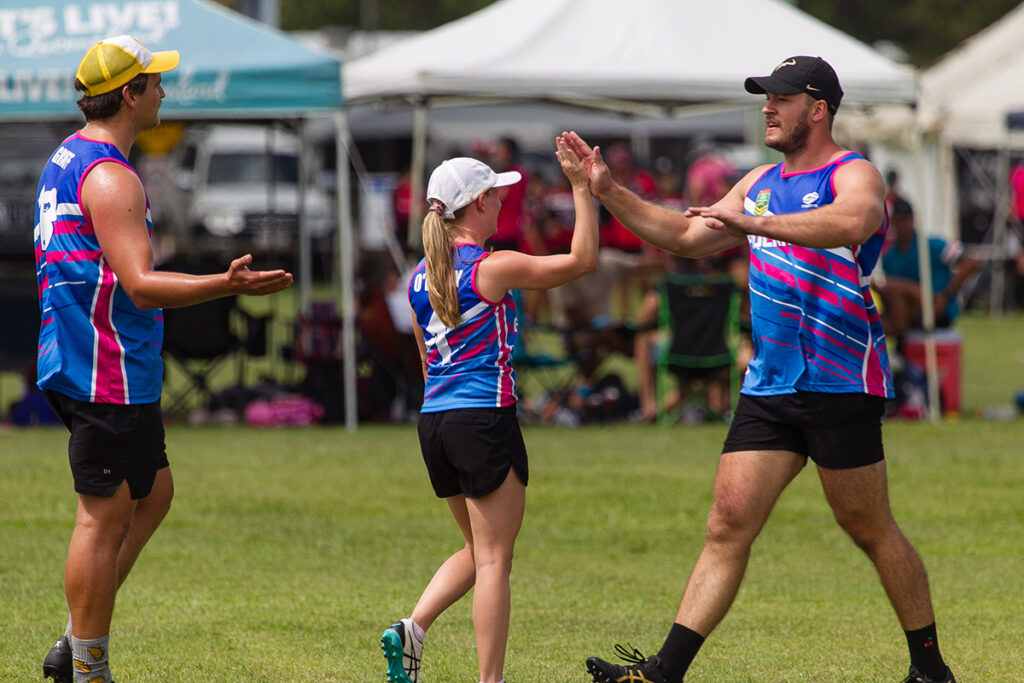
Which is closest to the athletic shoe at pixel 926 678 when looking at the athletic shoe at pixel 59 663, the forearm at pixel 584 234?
the forearm at pixel 584 234

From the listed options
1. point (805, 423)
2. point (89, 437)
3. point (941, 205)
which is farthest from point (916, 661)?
point (941, 205)

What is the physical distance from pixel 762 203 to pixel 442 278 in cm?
112

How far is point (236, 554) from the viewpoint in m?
7.24

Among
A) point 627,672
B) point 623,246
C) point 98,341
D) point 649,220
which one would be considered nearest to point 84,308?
point 98,341

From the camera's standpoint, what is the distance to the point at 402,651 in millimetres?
4629

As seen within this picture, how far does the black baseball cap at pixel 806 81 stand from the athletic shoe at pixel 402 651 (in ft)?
6.90

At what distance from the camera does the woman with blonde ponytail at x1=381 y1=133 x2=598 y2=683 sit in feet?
14.7

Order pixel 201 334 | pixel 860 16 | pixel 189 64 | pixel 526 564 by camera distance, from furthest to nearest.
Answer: pixel 860 16 < pixel 201 334 < pixel 189 64 < pixel 526 564

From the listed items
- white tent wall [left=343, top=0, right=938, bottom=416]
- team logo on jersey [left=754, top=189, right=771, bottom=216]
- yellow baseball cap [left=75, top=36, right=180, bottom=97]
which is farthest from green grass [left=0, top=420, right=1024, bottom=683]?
white tent wall [left=343, top=0, right=938, bottom=416]

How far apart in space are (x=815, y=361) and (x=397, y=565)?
2992mm

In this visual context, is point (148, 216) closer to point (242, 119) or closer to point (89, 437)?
point (89, 437)

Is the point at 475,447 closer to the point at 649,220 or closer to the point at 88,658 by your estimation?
the point at 649,220

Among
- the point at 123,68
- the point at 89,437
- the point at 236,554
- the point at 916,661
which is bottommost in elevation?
the point at 236,554

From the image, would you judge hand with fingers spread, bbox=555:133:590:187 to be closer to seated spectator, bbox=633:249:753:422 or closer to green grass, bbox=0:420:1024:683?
green grass, bbox=0:420:1024:683
